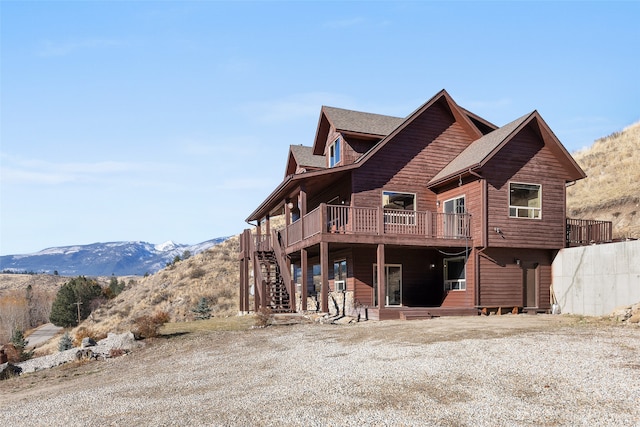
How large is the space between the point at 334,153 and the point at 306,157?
158 inches

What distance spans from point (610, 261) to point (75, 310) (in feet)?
216

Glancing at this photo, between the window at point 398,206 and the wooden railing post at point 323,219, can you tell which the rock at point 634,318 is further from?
the wooden railing post at point 323,219

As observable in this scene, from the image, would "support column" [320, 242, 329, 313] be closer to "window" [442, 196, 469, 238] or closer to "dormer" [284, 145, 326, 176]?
"window" [442, 196, 469, 238]

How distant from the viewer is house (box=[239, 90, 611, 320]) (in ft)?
73.3

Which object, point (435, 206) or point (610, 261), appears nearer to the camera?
point (610, 261)

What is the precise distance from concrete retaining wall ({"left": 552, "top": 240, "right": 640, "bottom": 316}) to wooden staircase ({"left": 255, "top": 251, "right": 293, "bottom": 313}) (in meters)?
11.9

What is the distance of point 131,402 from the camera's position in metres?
9.88

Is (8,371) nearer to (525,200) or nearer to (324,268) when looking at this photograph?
(324,268)

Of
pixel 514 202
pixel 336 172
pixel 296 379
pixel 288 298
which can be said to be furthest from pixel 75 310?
pixel 296 379

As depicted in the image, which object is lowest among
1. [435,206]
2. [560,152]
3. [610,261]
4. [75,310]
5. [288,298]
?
[75,310]

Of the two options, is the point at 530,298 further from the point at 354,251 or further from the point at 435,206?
the point at 354,251

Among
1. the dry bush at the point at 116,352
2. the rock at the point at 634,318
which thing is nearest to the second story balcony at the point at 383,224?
the rock at the point at 634,318

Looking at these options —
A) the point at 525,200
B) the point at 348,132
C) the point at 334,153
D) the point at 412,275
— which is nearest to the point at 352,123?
the point at 348,132

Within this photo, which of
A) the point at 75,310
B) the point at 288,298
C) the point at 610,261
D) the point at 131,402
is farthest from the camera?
the point at 75,310
